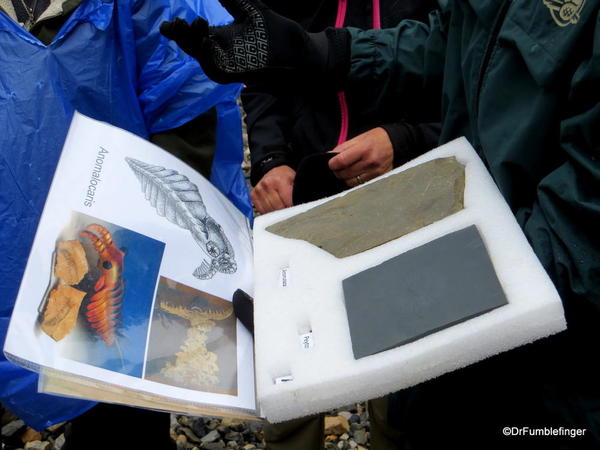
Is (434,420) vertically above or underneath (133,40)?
underneath

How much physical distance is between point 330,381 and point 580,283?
0.30m

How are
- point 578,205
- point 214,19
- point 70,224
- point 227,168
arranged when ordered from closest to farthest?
point 578,205 < point 70,224 < point 214,19 < point 227,168

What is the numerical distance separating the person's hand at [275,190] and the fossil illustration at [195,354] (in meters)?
0.53

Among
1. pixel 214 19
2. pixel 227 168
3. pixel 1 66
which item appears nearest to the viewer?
pixel 1 66

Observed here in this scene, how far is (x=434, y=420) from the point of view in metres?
0.84

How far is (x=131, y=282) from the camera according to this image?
781 millimetres

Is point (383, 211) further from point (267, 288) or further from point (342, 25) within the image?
point (342, 25)

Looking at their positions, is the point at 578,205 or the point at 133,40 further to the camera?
the point at 133,40

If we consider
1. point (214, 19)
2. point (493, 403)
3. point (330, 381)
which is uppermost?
point (214, 19)

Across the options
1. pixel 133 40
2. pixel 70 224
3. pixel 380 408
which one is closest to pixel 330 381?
pixel 70 224

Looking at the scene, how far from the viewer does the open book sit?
607 mm

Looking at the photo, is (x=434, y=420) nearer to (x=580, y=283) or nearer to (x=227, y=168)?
(x=580, y=283)

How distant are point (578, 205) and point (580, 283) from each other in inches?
3.5

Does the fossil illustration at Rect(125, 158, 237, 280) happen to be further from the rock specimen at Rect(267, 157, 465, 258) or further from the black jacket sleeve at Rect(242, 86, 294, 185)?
the black jacket sleeve at Rect(242, 86, 294, 185)
